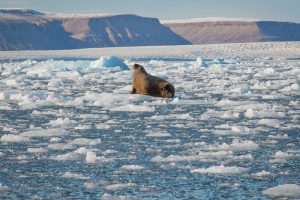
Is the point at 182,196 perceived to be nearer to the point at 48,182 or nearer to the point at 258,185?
the point at 258,185

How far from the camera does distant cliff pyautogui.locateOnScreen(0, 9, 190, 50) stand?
101 meters

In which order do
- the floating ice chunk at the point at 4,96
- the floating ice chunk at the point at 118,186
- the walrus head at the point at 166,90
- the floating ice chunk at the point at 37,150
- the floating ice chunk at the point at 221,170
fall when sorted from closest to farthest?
the floating ice chunk at the point at 118,186 → the floating ice chunk at the point at 221,170 → the floating ice chunk at the point at 37,150 → the walrus head at the point at 166,90 → the floating ice chunk at the point at 4,96

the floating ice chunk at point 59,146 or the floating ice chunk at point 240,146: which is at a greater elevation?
the floating ice chunk at point 240,146

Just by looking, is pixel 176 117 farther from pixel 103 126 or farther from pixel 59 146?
pixel 59 146

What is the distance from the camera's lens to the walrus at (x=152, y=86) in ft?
37.4

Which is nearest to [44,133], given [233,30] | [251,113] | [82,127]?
[82,127]

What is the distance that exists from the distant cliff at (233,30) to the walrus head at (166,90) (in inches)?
4994

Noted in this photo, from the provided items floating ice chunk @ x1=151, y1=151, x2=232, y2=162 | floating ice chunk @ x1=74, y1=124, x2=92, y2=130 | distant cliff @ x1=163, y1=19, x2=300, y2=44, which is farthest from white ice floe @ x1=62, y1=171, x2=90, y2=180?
distant cliff @ x1=163, y1=19, x2=300, y2=44

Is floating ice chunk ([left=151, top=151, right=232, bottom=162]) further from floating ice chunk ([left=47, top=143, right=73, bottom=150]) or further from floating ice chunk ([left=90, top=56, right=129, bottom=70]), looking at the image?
floating ice chunk ([left=90, top=56, right=129, bottom=70])

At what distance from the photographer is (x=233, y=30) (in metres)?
149

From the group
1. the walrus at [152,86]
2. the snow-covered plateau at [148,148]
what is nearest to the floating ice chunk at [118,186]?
the snow-covered plateau at [148,148]

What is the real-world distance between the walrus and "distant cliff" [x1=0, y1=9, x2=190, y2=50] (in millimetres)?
86877

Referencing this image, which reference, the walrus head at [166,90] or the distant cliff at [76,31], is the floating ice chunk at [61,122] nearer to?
the walrus head at [166,90]

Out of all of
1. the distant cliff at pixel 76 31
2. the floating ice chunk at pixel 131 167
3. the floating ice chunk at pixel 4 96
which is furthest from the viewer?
the distant cliff at pixel 76 31
